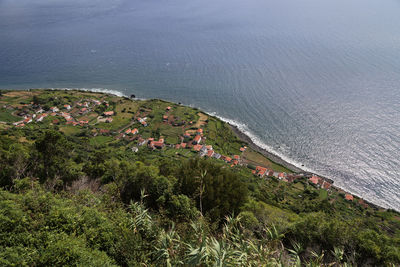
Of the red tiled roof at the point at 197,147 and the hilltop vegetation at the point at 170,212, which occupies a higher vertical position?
the hilltop vegetation at the point at 170,212

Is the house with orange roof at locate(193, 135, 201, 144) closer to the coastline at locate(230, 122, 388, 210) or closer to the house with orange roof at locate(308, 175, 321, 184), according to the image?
the coastline at locate(230, 122, 388, 210)

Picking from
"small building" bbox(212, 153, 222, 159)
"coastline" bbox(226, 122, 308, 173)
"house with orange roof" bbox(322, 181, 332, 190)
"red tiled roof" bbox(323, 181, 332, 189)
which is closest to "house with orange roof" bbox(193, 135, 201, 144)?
"small building" bbox(212, 153, 222, 159)

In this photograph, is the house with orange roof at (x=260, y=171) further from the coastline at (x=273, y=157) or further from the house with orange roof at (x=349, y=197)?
the house with orange roof at (x=349, y=197)

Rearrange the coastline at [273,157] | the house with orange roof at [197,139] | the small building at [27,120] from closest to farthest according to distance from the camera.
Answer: the coastline at [273,157] < the house with orange roof at [197,139] < the small building at [27,120]

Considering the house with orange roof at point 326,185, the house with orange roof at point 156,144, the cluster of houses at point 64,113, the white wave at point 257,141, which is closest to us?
the house with orange roof at point 326,185

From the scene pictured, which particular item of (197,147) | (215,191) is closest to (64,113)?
(197,147)

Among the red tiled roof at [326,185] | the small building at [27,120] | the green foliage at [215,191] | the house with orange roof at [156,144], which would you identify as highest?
the green foliage at [215,191]

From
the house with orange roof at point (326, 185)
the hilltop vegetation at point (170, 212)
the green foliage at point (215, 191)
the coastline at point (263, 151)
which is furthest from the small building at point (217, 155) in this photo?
the green foliage at point (215, 191)
